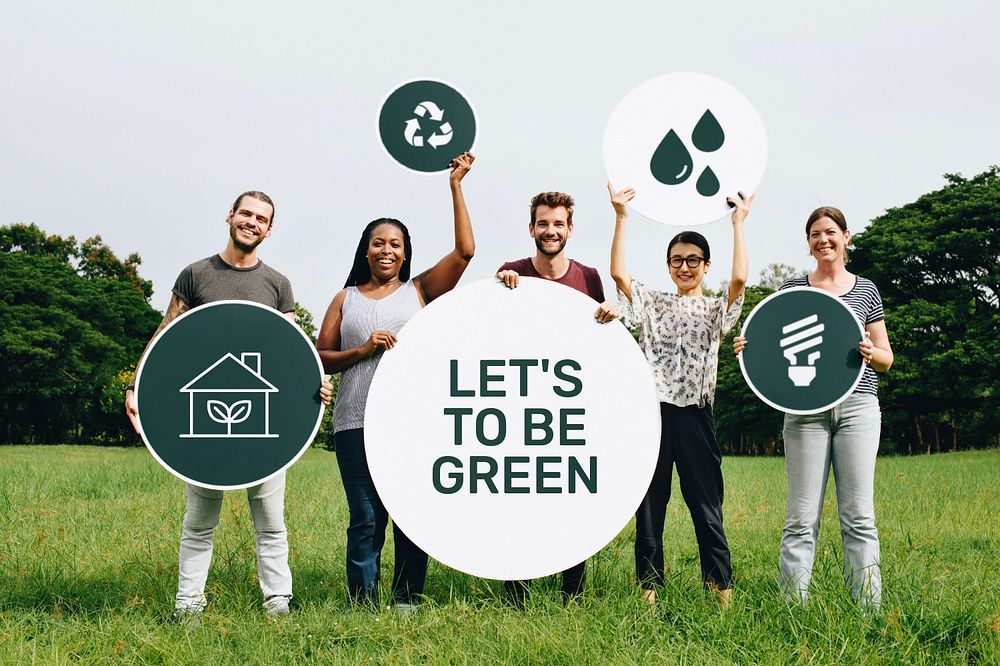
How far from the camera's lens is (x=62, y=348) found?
1503 inches

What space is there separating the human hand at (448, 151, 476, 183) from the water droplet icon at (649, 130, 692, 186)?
2.93 feet

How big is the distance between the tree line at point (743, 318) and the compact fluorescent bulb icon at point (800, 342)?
21.0 metres

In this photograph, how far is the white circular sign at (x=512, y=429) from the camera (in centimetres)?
375

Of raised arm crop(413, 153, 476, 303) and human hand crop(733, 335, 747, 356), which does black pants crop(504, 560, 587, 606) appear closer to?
human hand crop(733, 335, 747, 356)

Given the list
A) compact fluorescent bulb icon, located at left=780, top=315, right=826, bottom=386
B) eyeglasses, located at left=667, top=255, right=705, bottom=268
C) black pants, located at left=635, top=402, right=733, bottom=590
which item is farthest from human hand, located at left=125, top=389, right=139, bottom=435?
compact fluorescent bulb icon, located at left=780, top=315, right=826, bottom=386

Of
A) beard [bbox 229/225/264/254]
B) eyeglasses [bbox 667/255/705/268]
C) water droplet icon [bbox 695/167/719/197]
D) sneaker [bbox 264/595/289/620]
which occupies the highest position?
water droplet icon [bbox 695/167/719/197]

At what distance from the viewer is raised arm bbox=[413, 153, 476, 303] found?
402 cm

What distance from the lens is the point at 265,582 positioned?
13.1 feet

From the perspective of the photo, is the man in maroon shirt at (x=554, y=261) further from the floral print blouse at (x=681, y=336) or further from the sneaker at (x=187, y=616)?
the sneaker at (x=187, y=616)

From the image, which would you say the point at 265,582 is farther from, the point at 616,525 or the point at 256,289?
the point at 616,525

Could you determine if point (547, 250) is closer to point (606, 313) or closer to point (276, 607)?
point (606, 313)

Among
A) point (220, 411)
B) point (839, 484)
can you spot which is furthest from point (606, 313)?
point (220, 411)

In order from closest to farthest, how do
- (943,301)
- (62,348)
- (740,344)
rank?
(740,344) → (943,301) → (62,348)

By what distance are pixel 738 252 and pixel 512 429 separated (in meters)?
1.38
